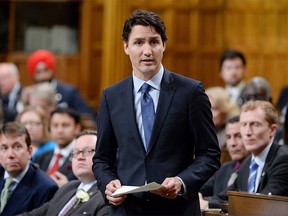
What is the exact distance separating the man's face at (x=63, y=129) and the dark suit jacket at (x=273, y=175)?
7.36 feet

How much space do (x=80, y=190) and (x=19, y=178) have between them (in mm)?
772

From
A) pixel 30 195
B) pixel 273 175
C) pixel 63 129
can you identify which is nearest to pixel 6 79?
pixel 63 129

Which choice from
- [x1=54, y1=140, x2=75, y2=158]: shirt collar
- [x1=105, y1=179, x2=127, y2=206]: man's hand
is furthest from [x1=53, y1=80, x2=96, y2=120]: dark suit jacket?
[x1=105, y1=179, x2=127, y2=206]: man's hand

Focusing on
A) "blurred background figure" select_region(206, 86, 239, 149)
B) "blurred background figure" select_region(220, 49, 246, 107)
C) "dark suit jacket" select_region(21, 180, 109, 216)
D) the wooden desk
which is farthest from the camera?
"blurred background figure" select_region(220, 49, 246, 107)

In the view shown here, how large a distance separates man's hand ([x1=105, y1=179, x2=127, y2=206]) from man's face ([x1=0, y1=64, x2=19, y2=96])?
6.01 metres

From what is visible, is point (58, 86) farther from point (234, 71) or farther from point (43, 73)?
point (234, 71)

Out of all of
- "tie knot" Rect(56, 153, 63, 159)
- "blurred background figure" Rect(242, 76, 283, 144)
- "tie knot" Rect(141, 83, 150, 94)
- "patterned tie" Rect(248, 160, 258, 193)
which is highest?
"tie knot" Rect(141, 83, 150, 94)

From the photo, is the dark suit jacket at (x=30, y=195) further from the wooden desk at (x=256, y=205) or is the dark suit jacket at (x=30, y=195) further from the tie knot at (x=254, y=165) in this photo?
the wooden desk at (x=256, y=205)

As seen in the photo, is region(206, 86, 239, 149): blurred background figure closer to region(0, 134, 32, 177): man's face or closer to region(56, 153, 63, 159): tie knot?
region(56, 153, 63, 159): tie knot

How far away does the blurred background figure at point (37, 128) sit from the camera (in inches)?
297

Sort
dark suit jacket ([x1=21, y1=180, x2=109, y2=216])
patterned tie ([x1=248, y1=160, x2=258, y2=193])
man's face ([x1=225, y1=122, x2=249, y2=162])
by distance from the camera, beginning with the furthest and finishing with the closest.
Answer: man's face ([x1=225, y1=122, x2=249, y2=162])
patterned tie ([x1=248, y1=160, x2=258, y2=193])
dark suit jacket ([x1=21, y1=180, x2=109, y2=216])

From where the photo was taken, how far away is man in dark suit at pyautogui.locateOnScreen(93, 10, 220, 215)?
3.71 m

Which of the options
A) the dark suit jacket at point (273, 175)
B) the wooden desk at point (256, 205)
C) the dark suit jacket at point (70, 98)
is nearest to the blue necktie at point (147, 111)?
the wooden desk at point (256, 205)

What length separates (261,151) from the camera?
5.23m
